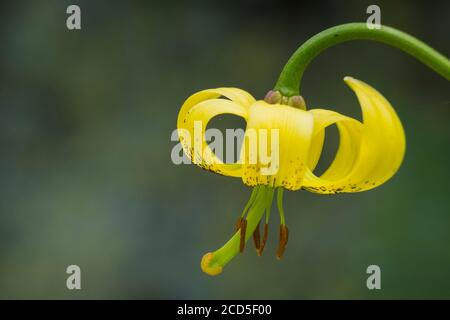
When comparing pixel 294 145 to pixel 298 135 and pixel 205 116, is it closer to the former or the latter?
pixel 298 135

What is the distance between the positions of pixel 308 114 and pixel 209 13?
2.54 metres

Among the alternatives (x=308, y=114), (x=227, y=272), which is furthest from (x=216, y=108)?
(x=227, y=272)

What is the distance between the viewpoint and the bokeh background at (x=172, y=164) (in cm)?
320

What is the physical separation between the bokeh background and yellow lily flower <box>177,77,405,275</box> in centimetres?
171

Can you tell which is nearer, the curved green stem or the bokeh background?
the curved green stem

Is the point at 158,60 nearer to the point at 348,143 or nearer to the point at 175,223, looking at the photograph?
the point at 175,223

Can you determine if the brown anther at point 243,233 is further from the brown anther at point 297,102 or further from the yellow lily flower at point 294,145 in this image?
the brown anther at point 297,102

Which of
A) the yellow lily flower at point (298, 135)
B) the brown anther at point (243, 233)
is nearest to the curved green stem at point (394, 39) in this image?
the yellow lily flower at point (298, 135)

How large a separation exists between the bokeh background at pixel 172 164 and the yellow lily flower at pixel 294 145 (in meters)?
1.71

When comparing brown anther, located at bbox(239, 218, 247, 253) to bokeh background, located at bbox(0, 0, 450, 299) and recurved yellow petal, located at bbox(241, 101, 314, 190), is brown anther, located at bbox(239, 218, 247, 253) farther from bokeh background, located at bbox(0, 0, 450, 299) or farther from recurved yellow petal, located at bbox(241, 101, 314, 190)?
bokeh background, located at bbox(0, 0, 450, 299)

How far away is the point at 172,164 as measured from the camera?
3432 mm

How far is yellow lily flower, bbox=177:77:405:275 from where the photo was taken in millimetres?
1272

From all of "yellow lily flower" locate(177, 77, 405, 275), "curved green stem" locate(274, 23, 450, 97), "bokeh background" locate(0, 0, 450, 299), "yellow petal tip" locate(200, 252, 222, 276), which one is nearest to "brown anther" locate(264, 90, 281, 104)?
"yellow lily flower" locate(177, 77, 405, 275)

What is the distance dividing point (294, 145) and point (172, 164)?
2148 mm
